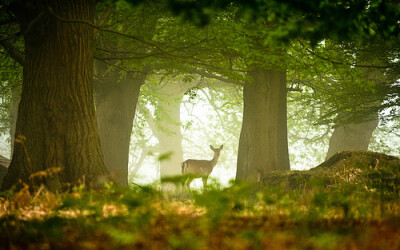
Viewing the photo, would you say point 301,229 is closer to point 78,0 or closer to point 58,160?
point 58,160

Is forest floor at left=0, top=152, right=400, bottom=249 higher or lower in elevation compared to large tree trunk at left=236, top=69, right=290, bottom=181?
lower

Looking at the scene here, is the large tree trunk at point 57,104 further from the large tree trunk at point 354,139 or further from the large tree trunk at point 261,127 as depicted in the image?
the large tree trunk at point 354,139

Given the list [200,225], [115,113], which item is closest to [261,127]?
[115,113]

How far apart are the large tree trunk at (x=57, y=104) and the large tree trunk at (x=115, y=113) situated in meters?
5.23

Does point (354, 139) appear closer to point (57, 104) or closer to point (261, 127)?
point (261, 127)

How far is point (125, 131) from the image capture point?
468 inches

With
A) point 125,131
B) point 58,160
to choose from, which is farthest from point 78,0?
point 125,131

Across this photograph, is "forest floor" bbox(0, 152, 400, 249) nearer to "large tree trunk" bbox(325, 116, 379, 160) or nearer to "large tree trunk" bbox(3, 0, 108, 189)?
"large tree trunk" bbox(3, 0, 108, 189)

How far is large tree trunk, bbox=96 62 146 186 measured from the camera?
38.1 ft

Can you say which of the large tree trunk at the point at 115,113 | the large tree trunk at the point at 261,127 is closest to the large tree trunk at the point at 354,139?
the large tree trunk at the point at 261,127

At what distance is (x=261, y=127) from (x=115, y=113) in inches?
190

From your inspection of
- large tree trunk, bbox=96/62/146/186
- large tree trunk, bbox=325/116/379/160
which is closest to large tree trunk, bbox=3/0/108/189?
large tree trunk, bbox=96/62/146/186

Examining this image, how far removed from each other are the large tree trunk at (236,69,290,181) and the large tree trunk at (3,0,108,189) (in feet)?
17.5

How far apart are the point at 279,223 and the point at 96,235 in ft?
5.31
